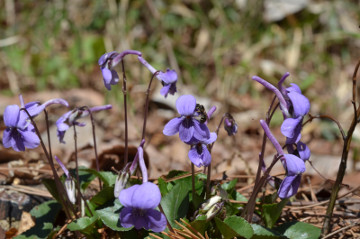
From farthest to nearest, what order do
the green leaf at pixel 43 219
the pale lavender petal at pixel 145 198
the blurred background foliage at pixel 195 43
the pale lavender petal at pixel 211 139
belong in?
the blurred background foliage at pixel 195 43, the green leaf at pixel 43 219, the pale lavender petal at pixel 211 139, the pale lavender petal at pixel 145 198

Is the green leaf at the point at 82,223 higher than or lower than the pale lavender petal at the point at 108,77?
lower

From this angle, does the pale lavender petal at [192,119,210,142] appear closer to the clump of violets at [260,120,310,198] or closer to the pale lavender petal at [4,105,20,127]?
the clump of violets at [260,120,310,198]

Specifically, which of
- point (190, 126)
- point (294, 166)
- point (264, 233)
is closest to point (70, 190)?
point (190, 126)

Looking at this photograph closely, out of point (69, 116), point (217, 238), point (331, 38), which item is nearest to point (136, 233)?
point (217, 238)

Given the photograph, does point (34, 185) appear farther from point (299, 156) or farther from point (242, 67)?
point (242, 67)

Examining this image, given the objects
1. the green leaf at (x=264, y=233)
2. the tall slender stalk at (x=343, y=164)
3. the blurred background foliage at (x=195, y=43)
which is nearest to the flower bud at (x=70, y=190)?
the green leaf at (x=264, y=233)

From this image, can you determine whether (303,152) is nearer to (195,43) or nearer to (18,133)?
(18,133)

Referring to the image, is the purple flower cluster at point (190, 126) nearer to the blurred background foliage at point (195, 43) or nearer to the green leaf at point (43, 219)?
the green leaf at point (43, 219)
